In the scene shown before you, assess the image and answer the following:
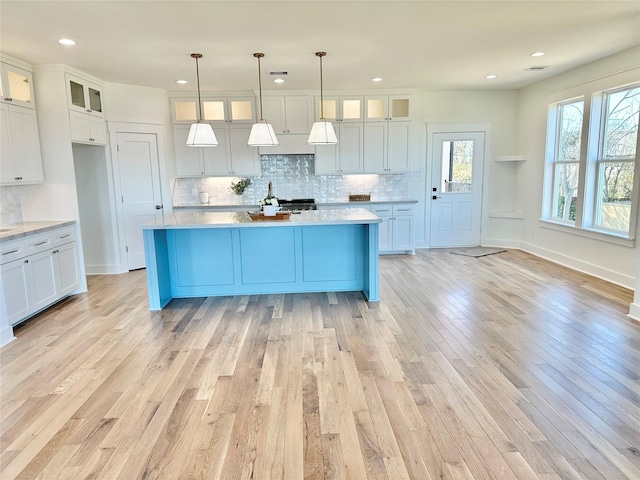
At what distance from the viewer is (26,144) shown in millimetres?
4348

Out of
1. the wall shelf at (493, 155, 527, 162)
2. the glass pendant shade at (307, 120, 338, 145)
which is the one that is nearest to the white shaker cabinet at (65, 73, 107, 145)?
the glass pendant shade at (307, 120, 338, 145)

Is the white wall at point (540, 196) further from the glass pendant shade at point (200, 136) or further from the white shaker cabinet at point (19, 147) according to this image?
the white shaker cabinet at point (19, 147)

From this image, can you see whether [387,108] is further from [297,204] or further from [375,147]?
[297,204]

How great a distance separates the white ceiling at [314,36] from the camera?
10.2ft

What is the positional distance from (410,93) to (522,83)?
67.3 inches

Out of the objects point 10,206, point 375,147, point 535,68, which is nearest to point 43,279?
point 10,206

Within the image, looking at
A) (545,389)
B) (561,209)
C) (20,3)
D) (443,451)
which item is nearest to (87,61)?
(20,3)

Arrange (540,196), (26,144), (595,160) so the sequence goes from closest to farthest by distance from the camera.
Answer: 1. (26,144)
2. (595,160)
3. (540,196)

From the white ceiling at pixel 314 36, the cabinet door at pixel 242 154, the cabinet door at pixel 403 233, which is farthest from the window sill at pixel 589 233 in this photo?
the cabinet door at pixel 242 154

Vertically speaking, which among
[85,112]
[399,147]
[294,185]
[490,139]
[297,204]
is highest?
[85,112]

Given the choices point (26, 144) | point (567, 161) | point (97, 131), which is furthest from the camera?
point (567, 161)

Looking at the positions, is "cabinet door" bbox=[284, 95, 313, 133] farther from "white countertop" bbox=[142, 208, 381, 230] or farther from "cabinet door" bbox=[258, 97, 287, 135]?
"white countertop" bbox=[142, 208, 381, 230]

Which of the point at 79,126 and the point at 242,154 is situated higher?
the point at 79,126

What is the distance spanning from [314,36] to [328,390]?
3.11 meters
